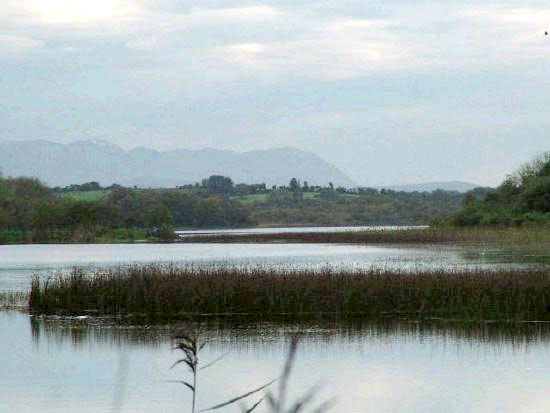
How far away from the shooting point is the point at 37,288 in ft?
64.9

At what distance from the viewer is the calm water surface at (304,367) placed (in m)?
12.2

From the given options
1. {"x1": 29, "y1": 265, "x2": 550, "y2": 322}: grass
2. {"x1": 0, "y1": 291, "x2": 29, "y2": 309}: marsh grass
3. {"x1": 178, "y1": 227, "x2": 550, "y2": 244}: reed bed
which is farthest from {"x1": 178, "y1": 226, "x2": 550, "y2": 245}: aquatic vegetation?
{"x1": 0, "y1": 291, "x2": 29, "y2": 309}: marsh grass

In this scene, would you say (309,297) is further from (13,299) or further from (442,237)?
(442,237)

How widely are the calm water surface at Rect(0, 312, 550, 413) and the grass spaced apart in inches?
42.2

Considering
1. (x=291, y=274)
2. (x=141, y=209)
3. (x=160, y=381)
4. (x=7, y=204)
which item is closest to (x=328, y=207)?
(x=141, y=209)

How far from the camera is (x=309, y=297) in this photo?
19.2 meters

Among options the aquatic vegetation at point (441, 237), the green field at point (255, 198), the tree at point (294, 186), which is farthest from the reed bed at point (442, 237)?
the tree at point (294, 186)

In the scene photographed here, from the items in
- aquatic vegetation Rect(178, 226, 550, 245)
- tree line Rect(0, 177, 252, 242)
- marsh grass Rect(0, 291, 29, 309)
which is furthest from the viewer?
tree line Rect(0, 177, 252, 242)

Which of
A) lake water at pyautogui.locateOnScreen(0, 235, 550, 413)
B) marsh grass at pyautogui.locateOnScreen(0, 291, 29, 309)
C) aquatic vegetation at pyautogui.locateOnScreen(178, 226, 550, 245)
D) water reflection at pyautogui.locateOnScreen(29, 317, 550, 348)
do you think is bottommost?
lake water at pyautogui.locateOnScreen(0, 235, 550, 413)

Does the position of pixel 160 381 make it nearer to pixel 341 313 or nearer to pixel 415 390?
pixel 415 390

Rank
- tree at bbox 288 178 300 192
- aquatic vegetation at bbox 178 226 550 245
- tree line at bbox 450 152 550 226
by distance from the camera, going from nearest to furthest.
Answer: aquatic vegetation at bbox 178 226 550 245
tree line at bbox 450 152 550 226
tree at bbox 288 178 300 192

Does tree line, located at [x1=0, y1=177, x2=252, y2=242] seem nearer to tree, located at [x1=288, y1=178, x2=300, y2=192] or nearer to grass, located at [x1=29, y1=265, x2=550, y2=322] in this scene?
tree, located at [x1=288, y1=178, x2=300, y2=192]

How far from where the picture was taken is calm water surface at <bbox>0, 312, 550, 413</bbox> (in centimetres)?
1223

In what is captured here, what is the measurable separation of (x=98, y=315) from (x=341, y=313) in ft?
13.6
